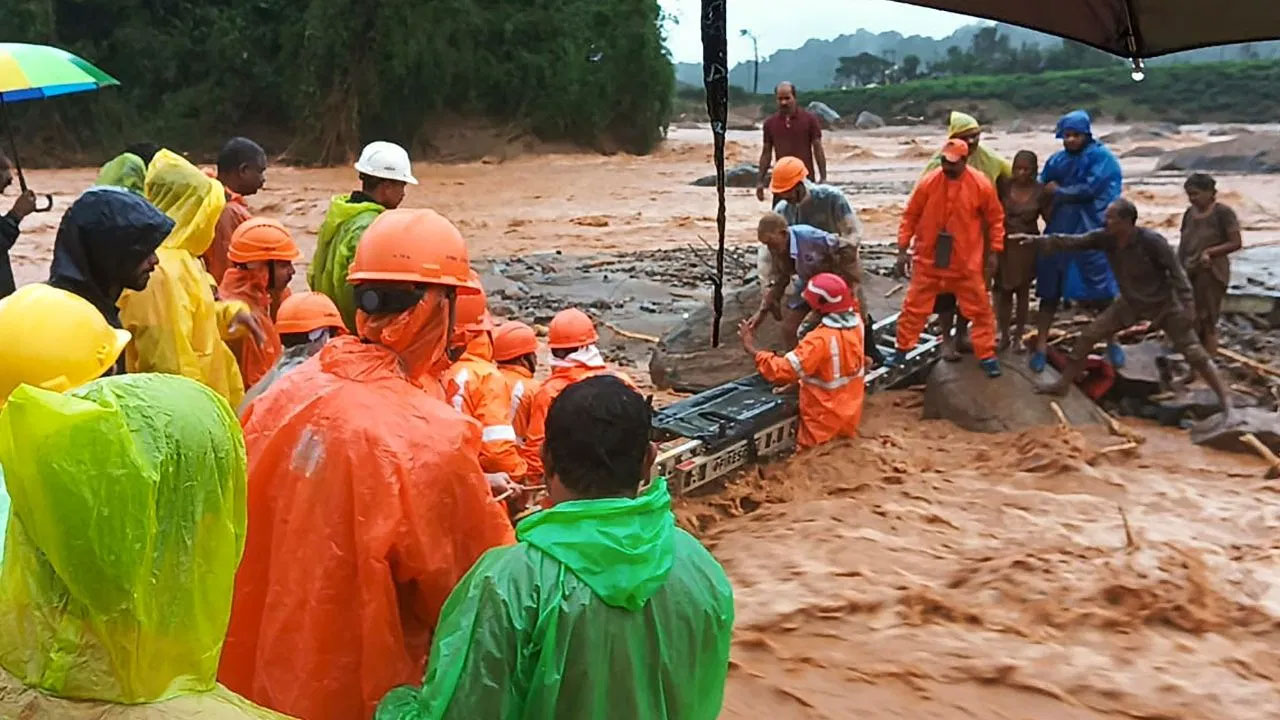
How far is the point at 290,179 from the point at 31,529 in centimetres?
2294

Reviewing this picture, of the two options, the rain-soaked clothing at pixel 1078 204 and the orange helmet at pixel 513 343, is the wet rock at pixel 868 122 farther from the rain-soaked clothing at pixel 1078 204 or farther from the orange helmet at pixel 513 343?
the orange helmet at pixel 513 343

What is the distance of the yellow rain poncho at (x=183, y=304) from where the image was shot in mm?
4055

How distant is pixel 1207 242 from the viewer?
798 centimetres

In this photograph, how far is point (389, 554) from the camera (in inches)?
88.3

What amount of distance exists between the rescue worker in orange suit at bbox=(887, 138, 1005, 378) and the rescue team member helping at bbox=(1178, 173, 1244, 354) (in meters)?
1.43

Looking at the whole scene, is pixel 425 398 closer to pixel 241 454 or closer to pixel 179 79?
pixel 241 454

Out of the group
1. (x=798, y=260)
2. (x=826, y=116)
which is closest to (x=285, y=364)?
(x=798, y=260)

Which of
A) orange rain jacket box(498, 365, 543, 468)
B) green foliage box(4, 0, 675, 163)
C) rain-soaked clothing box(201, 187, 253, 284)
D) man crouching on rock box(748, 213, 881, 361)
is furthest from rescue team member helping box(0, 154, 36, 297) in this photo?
green foliage box(4, 0, 675, 163)

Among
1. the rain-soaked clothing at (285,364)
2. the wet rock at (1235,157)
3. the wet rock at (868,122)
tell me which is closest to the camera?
the rain-soaked clothing at (285,364)

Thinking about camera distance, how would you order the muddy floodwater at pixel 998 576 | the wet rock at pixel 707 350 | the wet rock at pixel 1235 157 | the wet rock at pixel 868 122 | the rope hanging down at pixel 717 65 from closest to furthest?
the rope hanging down at pixel 717 65
the muddy floodwater at pixel 998 576
the wet rock at pixel 707 350
the wet rock at pixel 1235 157
the wet rock at pixel 868 122

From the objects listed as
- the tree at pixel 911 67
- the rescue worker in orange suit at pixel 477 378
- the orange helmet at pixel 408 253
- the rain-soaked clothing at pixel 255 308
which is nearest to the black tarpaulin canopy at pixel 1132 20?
the orange helmet at pixel 408 253

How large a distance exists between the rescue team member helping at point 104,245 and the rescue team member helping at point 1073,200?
5.99 m

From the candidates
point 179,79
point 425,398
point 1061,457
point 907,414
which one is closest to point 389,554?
point 425,398

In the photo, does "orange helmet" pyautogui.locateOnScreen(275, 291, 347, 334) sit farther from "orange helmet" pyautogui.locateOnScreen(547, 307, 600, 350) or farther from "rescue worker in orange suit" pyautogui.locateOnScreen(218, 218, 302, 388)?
"orange helmet" pyautogui.locateOnScreen(547, 307, 600, 350)
